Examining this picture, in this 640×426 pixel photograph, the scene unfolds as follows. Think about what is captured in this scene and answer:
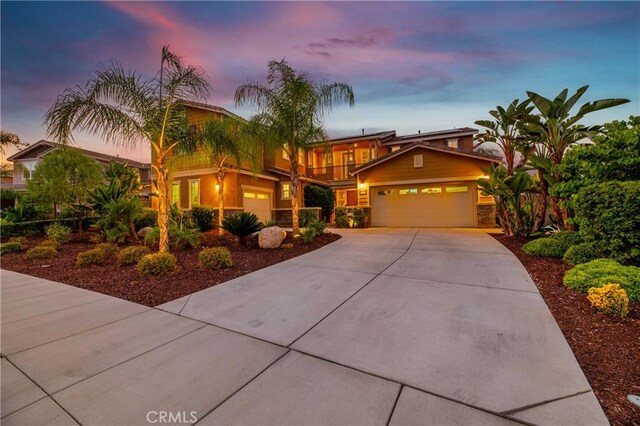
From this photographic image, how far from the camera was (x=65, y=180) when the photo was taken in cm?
1110

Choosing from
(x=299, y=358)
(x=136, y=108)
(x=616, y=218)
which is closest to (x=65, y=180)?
(x=136, y=108)

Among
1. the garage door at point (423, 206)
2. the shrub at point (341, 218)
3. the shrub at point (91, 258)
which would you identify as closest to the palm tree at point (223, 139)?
the shrub at point (91, 258)

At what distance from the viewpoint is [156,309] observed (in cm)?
387

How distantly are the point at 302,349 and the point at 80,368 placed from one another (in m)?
2.07

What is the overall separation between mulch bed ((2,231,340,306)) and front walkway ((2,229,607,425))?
378 millimetres

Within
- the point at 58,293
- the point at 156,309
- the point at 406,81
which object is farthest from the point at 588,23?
the point at 58,293

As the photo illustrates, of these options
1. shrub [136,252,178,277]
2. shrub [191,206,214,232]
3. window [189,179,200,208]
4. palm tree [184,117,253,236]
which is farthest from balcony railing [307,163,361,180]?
shrub [136,252,178,277]

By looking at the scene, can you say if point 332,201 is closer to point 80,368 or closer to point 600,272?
point 600,272

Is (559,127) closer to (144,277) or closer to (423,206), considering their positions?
(423,206)

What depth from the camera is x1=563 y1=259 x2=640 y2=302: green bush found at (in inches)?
138

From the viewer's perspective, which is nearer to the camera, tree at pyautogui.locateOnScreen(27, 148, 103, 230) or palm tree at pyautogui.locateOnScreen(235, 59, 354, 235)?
palm tree at pyautogui.locateOnScreen(235, 59, 354, 235)

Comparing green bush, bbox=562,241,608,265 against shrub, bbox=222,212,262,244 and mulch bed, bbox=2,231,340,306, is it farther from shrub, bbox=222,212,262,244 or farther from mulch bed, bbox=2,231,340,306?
shrub, bbox=222,212,262,244

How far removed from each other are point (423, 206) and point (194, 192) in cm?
1309

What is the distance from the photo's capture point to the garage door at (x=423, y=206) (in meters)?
13.9
